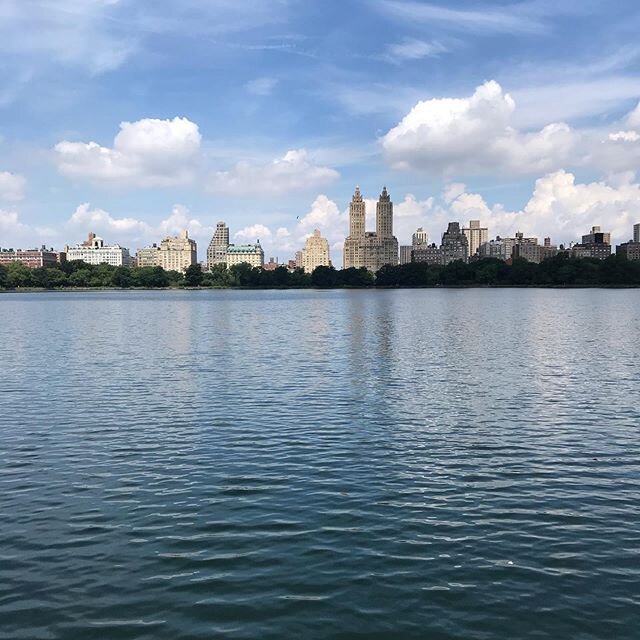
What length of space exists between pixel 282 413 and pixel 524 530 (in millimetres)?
16736

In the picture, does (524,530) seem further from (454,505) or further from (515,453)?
(515,453)

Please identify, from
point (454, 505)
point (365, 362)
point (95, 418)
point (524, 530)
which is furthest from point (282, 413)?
point (365, 362)

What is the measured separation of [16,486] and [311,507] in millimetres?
9795

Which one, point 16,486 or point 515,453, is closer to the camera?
point 16,486

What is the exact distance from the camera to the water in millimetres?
13539

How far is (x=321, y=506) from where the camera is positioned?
19.4 m

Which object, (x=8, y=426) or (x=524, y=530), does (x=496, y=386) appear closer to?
(x=524, y=530)

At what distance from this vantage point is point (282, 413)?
32625 millimetres

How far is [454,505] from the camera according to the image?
19469 mm

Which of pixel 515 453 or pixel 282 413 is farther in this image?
pixel 282 413

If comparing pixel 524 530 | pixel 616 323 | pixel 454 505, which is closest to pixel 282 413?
pixel 454 505

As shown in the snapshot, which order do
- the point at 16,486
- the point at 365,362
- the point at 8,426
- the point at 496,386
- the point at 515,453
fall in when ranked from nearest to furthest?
the point at 16,486, the point at 515,453, the point at 8,426, the point at 496,386, the point at 365,362

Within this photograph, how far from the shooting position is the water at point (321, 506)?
13539 millimetres

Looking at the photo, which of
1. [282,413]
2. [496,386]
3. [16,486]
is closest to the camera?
[16,486]
